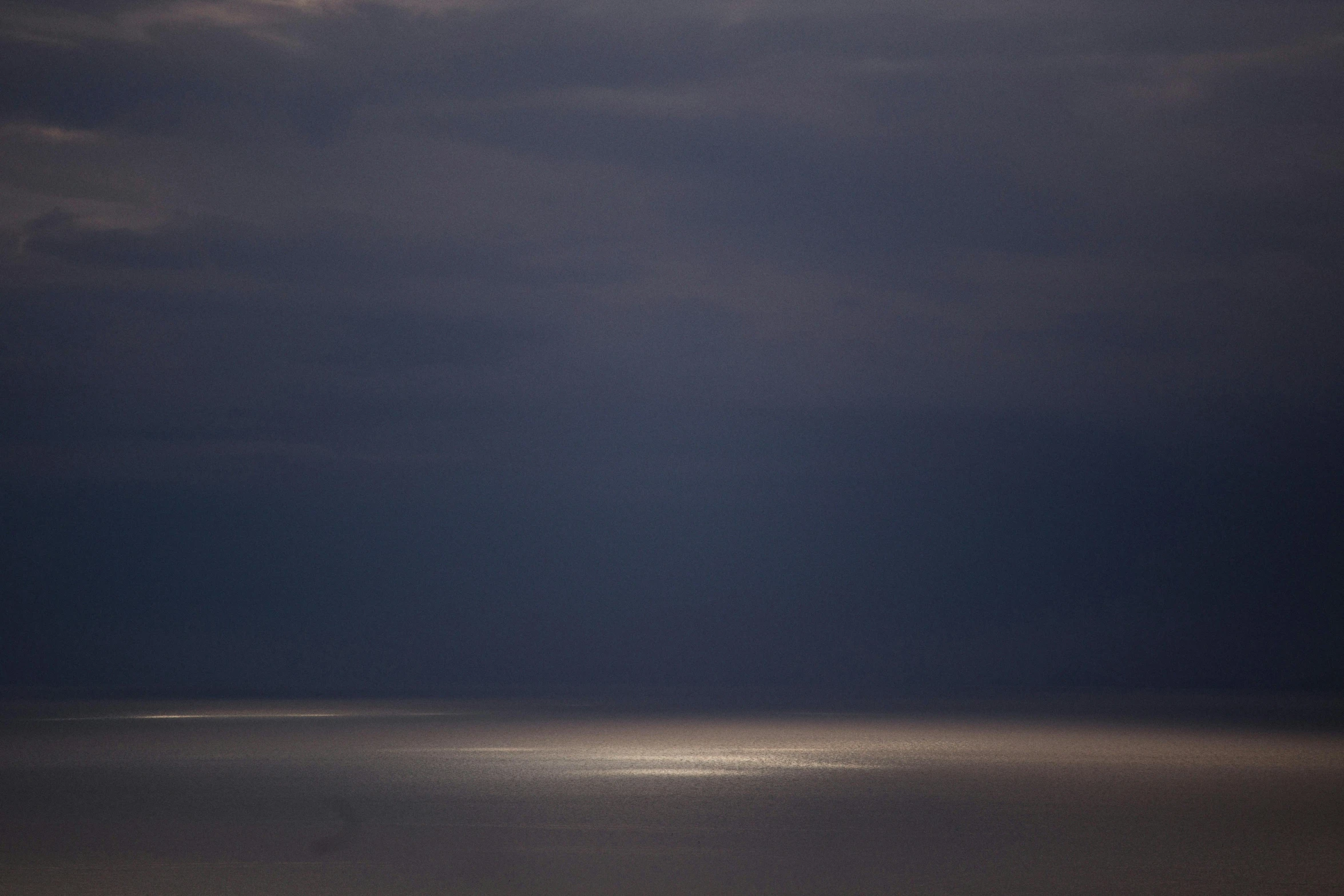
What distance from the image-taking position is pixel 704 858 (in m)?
17.7

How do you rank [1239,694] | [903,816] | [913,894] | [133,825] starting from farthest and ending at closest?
[1239,694]
[903,816]
[133,825]
[913,894]

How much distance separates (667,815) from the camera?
22031 mm

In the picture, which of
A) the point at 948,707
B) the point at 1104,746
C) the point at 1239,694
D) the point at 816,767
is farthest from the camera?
the point at 1239,694

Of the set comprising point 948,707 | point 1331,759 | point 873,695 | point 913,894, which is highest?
point 873,695

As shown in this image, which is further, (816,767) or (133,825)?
(816,767)

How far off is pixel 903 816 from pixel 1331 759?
46.0 feet

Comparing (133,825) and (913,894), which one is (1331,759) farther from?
(133,825)

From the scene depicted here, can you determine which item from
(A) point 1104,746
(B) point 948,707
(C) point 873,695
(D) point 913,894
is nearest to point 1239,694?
(C) point 873,695

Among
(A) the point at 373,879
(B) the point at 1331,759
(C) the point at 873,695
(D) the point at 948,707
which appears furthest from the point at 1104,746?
(C) the point at 873,695

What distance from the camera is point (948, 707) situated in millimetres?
71250

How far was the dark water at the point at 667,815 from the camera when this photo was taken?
16.4 m

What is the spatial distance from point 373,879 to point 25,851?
14.8ft

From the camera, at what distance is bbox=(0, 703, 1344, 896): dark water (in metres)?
16.4

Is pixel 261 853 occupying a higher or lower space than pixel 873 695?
lower
